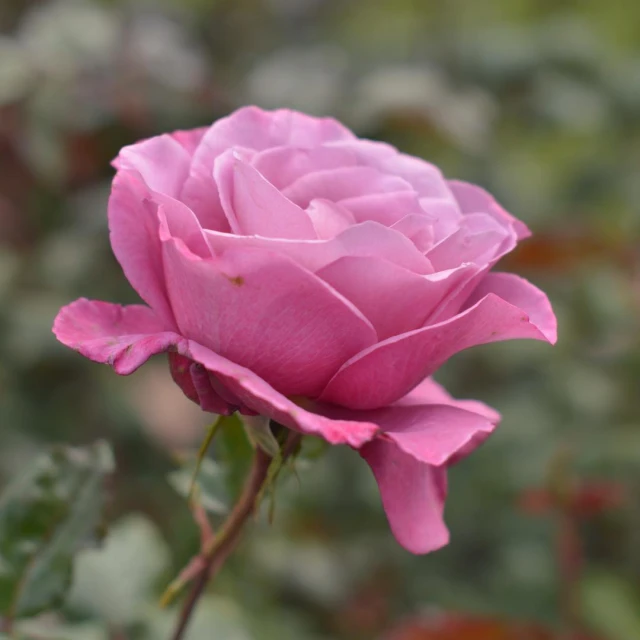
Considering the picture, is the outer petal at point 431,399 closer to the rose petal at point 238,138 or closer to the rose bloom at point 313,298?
the rose bloom at point 313,298

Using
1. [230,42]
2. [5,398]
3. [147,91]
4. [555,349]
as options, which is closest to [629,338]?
[555,349]

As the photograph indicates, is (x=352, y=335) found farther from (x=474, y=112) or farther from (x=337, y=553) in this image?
(x=337, y=553)

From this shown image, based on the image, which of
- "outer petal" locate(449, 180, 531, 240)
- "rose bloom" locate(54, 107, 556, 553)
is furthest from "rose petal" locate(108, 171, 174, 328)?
"outer petal" locate(449, 180, 531, 240)

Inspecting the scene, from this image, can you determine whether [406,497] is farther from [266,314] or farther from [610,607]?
[610,607]

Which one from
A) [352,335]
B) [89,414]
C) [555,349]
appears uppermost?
[352,335]

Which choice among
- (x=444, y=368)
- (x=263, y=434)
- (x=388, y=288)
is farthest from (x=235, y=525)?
(x=444, y=368)

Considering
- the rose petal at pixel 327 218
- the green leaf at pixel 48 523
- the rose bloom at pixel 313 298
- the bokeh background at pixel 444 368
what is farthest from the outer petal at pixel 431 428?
the bokeh background at pixel 444 368
